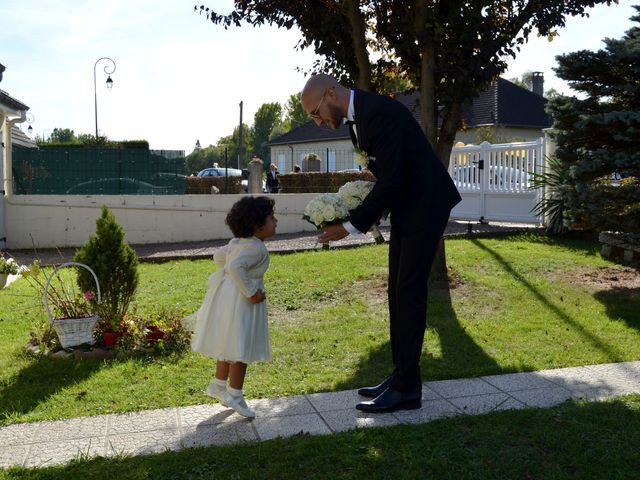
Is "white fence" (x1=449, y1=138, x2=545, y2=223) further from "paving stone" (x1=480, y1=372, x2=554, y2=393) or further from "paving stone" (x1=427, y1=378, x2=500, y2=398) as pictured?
"paving stone" (x1=427, y1=378, x2=500, y2=398)

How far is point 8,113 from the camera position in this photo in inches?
562

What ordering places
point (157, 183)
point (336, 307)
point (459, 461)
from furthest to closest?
point (157, 183)
point (336, 307)
point (459, 461)

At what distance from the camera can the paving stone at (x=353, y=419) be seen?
4250 millimetres

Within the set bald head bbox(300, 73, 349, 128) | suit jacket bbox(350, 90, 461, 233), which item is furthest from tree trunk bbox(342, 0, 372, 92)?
suit jacket bbox(350, 90, 461, 233)

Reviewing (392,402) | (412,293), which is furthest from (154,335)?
(412,293)

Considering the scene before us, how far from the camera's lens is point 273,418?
4434 millimetres

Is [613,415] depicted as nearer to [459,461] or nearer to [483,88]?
[459,461]

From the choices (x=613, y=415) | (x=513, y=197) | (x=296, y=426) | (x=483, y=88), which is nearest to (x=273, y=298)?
(x=483, y=88)

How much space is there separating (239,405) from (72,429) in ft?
3.38

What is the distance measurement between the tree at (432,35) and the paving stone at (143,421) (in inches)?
193

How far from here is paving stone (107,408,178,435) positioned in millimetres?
4266

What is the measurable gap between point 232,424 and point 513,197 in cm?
1147

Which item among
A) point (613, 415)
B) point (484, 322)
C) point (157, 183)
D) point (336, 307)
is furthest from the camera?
point (157, 183)

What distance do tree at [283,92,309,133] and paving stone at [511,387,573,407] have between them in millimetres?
73031
